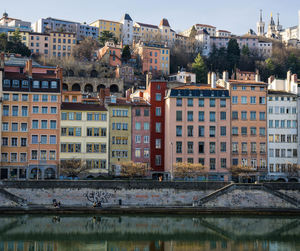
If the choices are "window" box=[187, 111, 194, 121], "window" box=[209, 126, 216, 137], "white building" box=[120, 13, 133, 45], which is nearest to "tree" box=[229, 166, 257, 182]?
"window" box=[209, 126, 216, 137]

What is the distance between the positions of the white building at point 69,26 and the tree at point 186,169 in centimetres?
10227

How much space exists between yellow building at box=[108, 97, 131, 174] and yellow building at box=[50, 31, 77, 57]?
69944 millimetres

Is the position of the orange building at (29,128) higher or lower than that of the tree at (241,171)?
higher

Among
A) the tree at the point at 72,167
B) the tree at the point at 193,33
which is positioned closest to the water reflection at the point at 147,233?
the tree at the point at 72,167

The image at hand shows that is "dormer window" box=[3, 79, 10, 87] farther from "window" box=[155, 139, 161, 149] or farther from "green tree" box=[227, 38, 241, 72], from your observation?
"green tree" box=[227, 38, 241, 72]

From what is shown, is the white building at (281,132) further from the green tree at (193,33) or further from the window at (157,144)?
the green tree at (193,33)

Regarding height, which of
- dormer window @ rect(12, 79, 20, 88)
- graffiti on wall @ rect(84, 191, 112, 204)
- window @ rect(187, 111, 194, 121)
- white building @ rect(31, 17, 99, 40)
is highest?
white building @ rect(31, 17, 99, 40)

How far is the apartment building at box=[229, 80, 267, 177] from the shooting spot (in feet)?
224

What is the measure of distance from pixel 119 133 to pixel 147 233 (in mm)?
24865

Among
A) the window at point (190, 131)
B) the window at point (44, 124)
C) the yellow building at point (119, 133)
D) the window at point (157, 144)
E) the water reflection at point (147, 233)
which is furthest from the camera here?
the window at point (157, 144)

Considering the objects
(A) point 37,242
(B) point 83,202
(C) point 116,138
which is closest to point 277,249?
(A) point 37,242

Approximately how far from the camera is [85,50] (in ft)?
438

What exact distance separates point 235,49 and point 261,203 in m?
103

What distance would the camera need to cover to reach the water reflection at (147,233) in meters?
39.7
